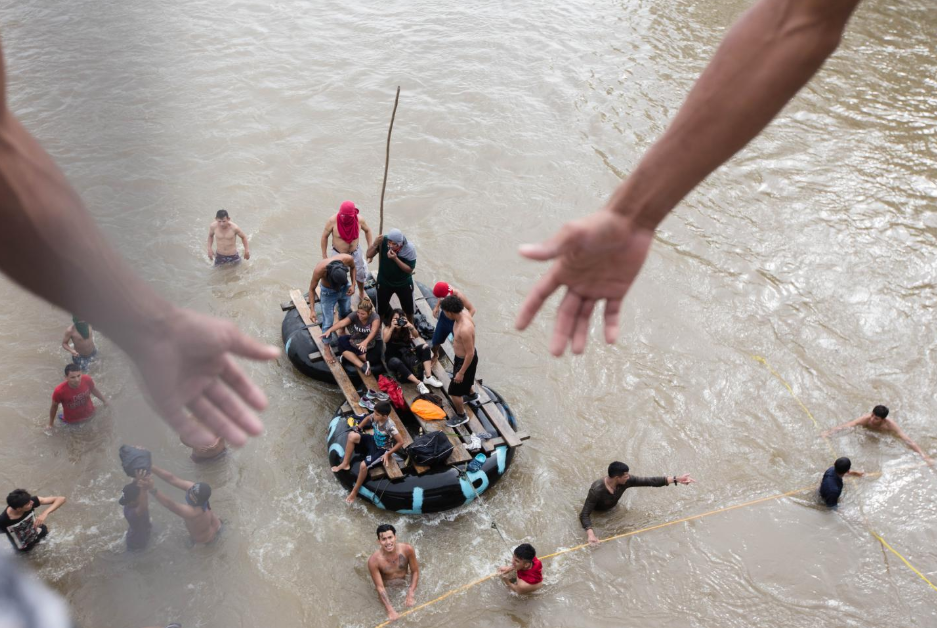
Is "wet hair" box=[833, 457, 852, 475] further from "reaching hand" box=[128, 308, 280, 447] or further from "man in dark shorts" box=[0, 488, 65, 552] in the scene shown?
"man in dark shorts" box=[0, 488, 65, 552]

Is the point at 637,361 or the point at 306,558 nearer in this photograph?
the point at 306,558

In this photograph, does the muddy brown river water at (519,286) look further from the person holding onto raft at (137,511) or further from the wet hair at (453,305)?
the wet hair at (453,305)

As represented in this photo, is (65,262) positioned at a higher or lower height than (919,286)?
higher

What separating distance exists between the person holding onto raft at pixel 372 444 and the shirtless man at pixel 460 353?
687 mm

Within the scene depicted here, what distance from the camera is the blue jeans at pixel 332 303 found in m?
8.68

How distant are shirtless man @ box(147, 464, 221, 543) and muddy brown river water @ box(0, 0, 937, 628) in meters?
0.27

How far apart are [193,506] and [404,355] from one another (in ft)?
9.26

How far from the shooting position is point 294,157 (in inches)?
518

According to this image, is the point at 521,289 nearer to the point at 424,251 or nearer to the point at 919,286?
the point at 424,251

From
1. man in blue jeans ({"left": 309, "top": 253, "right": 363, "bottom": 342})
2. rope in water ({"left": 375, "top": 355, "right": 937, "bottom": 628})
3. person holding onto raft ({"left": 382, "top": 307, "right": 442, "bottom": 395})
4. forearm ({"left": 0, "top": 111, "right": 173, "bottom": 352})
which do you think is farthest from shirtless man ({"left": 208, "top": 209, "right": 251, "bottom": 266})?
forearm ({"left": 0, "top": 111, "right": 173, "bottom": 352})

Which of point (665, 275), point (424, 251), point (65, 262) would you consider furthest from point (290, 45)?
point (65, 262)

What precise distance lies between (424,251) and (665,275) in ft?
12.4

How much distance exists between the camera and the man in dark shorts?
6.86 m

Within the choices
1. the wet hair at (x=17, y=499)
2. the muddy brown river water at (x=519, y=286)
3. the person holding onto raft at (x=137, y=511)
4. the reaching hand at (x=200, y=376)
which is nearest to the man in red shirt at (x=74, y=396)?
the muddy brown river water at (x=519, y=286)
